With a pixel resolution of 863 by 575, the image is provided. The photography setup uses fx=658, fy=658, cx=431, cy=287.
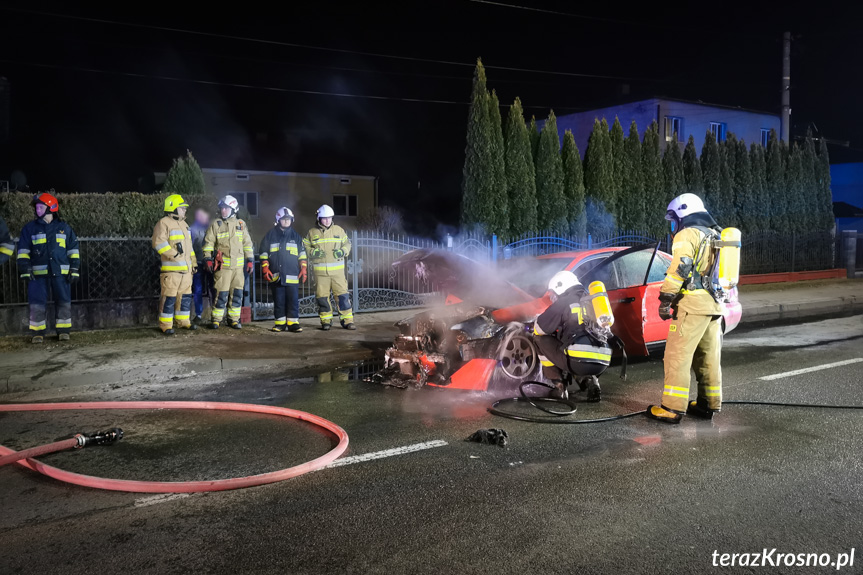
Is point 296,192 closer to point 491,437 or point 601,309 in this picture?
point 601,309

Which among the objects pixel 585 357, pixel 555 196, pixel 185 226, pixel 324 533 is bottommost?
pixel 324 533

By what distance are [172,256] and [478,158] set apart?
969 centimetres

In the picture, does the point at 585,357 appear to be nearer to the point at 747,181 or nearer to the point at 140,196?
the point at 140,196

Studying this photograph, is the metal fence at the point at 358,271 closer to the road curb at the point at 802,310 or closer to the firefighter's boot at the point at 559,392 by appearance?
the firefighter's boot at the point at 559,392

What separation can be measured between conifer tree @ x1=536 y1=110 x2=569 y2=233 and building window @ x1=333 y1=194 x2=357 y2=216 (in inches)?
618

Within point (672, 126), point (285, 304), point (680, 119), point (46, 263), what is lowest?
point (285, 304)

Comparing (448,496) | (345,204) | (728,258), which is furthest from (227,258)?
(345,204)

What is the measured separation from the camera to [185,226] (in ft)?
31.8

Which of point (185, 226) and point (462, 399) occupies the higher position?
point (185, 226)

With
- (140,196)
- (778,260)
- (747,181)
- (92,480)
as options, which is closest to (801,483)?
(92,480)

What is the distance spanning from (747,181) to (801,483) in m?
21.0

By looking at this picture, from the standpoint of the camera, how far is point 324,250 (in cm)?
1053

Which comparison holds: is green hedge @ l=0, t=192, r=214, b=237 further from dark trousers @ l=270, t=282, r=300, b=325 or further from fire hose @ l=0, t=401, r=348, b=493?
fire hose @ l=0, t=401, r=348, b=493

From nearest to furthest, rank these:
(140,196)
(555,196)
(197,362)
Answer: (197,362) < (140,196) < (555,196)
